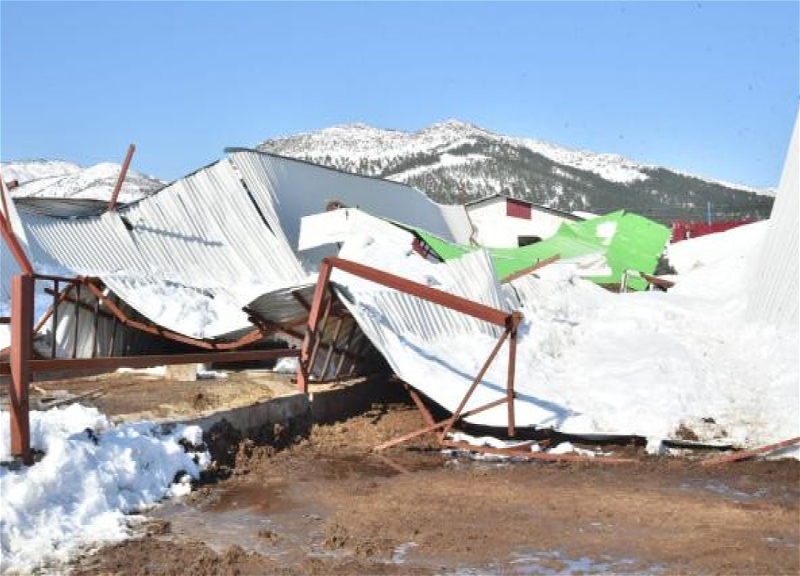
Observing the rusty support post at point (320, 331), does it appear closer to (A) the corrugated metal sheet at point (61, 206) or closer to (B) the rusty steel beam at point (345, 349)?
(B) the rusty steel beam at point (345, 349)

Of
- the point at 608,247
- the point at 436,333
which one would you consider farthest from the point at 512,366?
the point at 608,247

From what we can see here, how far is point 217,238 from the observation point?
1900cm

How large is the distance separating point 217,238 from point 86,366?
1243cm

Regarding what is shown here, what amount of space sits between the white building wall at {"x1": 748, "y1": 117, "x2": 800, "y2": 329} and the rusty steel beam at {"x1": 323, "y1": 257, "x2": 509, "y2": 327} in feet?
14.0

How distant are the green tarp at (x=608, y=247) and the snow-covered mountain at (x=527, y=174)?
15.3m

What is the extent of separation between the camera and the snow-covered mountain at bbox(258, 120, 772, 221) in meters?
52.0

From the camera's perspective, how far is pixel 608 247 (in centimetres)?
2442

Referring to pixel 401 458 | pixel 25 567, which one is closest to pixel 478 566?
pixel 25 567

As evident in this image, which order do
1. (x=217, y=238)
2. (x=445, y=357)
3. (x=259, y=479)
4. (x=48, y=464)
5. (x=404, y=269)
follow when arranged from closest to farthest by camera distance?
(x=48, y=464) < (x=259, y=479) < (x=445, y=357) < (x=404, y=269) < (x=217, y=238)

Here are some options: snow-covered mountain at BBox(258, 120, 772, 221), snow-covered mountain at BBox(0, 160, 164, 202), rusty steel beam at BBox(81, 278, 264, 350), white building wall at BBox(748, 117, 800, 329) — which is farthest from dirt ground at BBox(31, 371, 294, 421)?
snow-covered mountain at BBox(258, 120, 772, 221)

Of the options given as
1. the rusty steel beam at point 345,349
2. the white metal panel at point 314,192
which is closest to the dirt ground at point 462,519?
the rusty steel beam at point 345,349

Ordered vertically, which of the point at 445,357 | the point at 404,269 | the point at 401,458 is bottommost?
the point at 401,458

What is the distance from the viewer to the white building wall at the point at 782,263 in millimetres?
10938

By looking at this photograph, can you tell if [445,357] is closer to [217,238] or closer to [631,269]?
[217,238]
